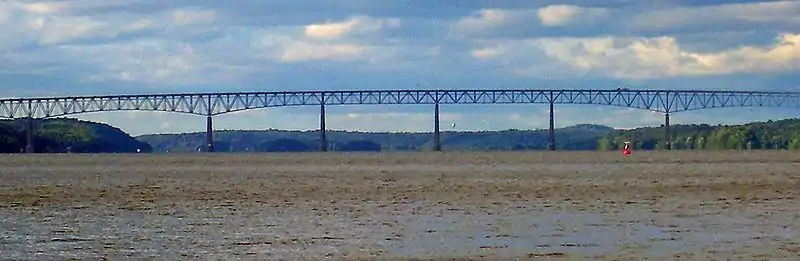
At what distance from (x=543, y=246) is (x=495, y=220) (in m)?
7.65

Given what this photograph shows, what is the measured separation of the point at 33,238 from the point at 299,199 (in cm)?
1795

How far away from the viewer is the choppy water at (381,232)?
28609 millimetres

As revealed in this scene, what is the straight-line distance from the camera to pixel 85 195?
54938mm

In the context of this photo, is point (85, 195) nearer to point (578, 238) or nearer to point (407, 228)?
point (407, 228)

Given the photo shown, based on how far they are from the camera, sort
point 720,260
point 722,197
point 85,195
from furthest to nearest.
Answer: point 85,195, point 722,197, point 720,260

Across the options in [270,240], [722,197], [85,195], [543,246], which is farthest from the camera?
[85,195]

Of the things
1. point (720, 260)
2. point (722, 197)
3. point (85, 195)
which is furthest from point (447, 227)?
point (85, 195)

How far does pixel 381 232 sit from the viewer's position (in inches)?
1308

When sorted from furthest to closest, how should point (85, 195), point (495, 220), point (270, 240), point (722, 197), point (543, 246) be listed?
point (85, 195) → point (722, 197) → point (495, 220) → point (270, 240) → point (543, 246)

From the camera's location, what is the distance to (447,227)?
1341 inches

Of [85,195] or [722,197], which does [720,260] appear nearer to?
[722,197]

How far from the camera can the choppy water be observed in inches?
1126

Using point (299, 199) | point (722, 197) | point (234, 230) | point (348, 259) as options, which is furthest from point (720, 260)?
point (299, 199)

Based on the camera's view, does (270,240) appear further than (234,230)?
No
